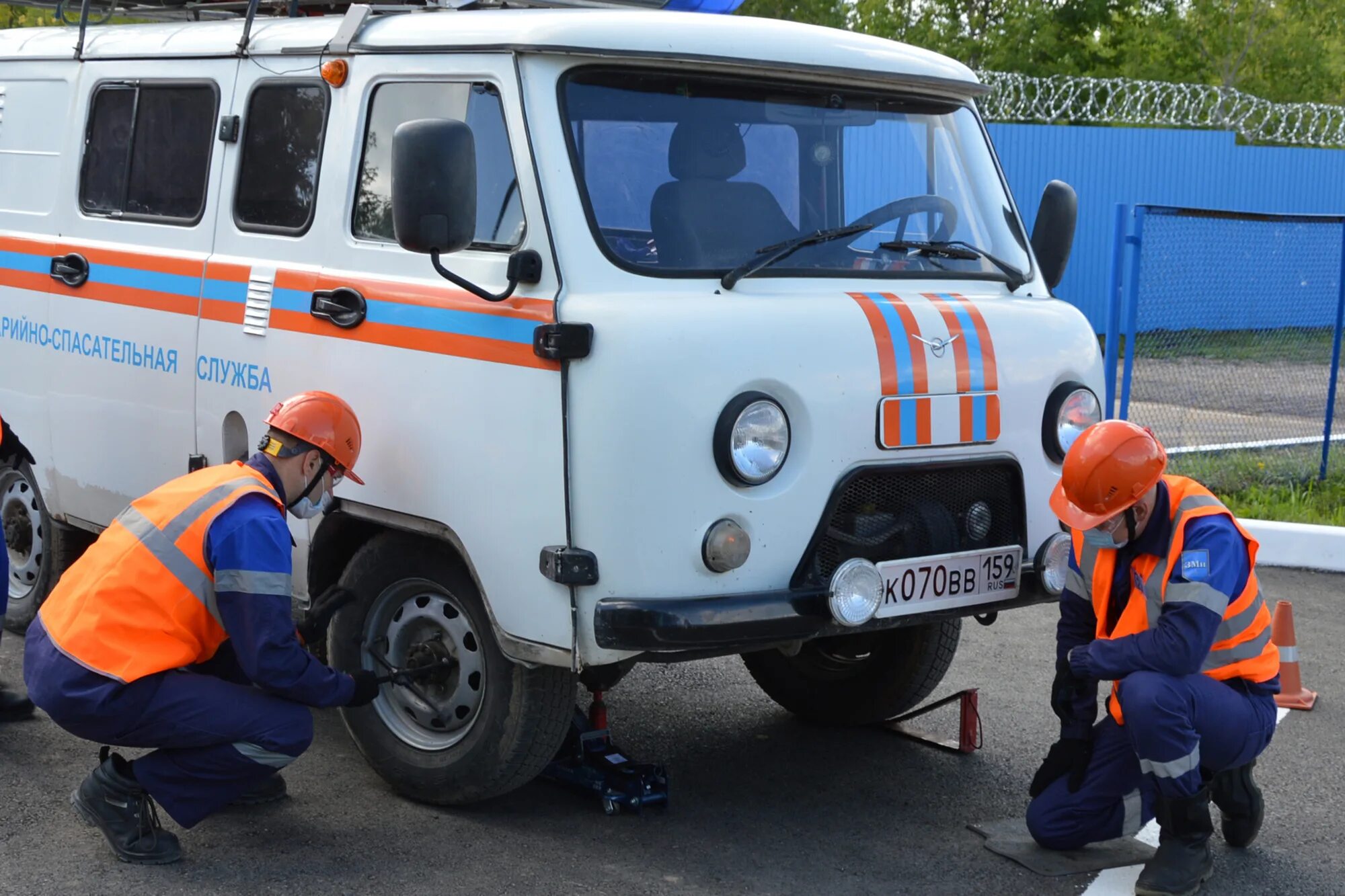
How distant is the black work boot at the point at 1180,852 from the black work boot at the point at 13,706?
3763 millimetres

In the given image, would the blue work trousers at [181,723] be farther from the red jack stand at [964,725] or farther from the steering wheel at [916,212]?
the steering wheel at [916,212]

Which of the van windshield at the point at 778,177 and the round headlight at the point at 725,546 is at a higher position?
the van windshield at the point at 778,177

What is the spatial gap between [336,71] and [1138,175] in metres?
15.3

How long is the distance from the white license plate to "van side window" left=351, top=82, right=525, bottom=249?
1420 millimetres

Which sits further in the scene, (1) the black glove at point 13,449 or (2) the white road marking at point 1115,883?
(1) the black glove at point 13,449

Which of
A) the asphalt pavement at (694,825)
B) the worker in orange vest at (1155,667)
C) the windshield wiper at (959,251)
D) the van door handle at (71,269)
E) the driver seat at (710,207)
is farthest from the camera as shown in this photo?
the van door handle at (71,269)

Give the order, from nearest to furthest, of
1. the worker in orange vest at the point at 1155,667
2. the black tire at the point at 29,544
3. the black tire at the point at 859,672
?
Answer: the worker in orange vest at the point at 1155,667, the black tire at the point at 859,672, the black tire at the point at 29,544

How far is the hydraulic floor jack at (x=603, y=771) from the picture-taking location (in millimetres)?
4840

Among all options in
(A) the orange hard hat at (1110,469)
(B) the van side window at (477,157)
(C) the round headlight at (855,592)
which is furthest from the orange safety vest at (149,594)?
(A) the orange hard hat at (1110,469)

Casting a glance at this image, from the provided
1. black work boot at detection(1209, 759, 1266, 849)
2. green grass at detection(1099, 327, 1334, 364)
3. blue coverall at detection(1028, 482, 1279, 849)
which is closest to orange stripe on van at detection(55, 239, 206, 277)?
blue coverall at detection(1028, 482, 1279, 849)

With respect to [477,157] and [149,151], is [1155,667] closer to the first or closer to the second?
[477,157]

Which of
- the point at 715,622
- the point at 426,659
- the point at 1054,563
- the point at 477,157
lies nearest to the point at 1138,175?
the point at 1054,563

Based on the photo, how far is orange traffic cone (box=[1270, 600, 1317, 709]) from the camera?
6.06 metres

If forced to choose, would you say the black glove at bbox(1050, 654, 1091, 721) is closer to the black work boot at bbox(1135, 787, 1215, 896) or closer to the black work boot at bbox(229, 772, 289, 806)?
the black work boot at bbox(1135, 787, 1215, 896)
